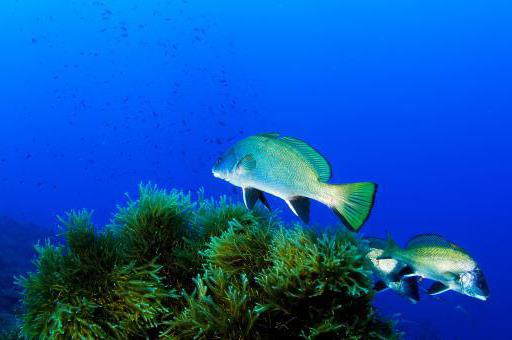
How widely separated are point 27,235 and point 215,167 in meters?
25.5

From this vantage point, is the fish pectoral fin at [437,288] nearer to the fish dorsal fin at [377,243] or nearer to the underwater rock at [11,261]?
the fish dorsal fin at [377,243]

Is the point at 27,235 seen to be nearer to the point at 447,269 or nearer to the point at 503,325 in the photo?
the point at 447,269

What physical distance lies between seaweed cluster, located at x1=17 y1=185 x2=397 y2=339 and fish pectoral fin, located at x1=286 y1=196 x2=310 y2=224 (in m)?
0.11

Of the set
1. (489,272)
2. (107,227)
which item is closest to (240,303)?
(107,227)

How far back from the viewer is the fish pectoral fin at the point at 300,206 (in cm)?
298

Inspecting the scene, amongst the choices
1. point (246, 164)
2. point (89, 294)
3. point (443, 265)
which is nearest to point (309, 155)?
point (246, 164)

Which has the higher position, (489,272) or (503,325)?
(489,272)

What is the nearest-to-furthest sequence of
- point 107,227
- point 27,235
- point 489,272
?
point 107,227, point 27,235, point 489,272

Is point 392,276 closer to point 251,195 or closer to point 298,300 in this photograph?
point 298,300

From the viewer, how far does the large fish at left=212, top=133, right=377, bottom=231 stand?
8.39ft

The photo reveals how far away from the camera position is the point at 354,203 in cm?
256

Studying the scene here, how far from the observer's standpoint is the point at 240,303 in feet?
8.55

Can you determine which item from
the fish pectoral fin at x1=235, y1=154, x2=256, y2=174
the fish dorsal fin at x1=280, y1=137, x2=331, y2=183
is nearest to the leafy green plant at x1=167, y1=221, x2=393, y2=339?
the fish dorsal fin at x1=280, y1=137, x2=331, y2=183

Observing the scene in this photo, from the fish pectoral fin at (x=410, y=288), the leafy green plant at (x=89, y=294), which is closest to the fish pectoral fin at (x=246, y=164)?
the leafy green plant at (x=89, y=294)
